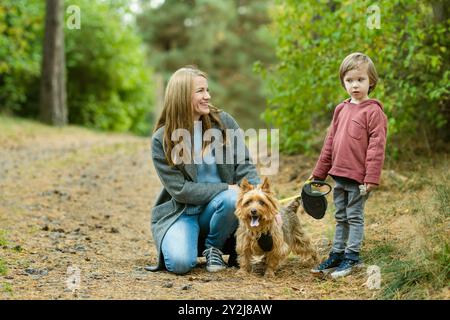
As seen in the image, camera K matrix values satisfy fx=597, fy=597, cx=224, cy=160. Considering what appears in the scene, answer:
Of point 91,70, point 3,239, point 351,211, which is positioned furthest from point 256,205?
point 91,70

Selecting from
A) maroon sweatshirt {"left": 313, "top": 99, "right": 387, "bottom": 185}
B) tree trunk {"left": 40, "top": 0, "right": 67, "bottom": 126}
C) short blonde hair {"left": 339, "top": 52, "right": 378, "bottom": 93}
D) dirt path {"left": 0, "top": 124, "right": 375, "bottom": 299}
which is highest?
tree trunk {"left": 40, "top": 0, "right": 67, "bottom": 126}

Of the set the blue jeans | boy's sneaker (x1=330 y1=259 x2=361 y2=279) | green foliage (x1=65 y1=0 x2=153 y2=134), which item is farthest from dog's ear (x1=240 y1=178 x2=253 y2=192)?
green foliage (x1=65 y1=0 x2=153 y2=134)

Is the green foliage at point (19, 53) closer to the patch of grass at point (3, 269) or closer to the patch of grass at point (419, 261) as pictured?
the patch of grass at point (3, 269)

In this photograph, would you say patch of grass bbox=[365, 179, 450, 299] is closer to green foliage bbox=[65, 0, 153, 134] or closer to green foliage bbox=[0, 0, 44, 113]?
green foliage bbox=[0, 0, 44, 113]

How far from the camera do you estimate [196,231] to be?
16.8 feet

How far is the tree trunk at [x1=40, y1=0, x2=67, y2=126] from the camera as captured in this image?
16875 mm

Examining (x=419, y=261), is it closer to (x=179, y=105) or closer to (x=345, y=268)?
(x=345, y=268)

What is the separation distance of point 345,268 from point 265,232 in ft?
2.21

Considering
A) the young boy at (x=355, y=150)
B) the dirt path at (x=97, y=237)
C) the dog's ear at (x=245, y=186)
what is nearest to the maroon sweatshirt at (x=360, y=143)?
the young boy at (x=355, y=150)

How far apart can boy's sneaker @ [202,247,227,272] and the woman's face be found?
1.19m

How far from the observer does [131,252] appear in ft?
19.3

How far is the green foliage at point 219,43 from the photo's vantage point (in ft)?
99.6

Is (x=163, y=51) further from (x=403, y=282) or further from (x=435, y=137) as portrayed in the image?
(x=403, y=282)

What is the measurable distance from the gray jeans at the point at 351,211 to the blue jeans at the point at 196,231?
2.94 ft
